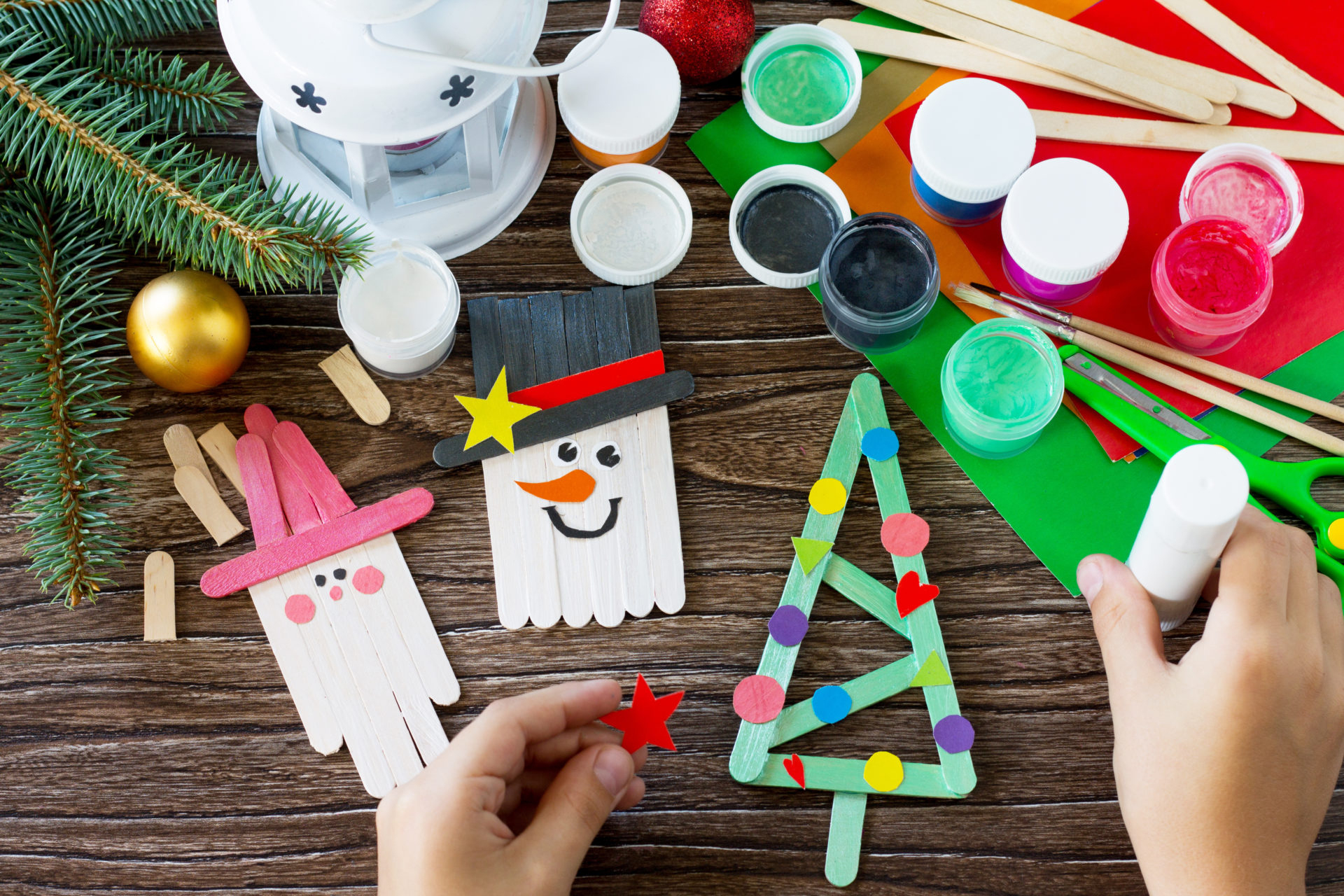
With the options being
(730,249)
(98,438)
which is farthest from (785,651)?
(98,438)

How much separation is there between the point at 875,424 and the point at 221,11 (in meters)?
0.71

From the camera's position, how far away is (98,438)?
1051 mm

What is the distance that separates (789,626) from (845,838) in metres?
0.20

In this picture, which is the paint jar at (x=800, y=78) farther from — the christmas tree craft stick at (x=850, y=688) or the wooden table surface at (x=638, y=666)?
the christmas tree craft stick at (x=850, y=688)

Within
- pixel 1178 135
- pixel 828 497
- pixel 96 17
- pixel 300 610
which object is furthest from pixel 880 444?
pixel 96 17

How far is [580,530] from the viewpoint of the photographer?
1.04 m

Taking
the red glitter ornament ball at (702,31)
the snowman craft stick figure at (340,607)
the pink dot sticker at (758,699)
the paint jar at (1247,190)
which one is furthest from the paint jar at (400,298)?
the paint jar at (1247,190)

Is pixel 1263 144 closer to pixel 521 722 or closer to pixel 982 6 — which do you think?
pixel 982 6

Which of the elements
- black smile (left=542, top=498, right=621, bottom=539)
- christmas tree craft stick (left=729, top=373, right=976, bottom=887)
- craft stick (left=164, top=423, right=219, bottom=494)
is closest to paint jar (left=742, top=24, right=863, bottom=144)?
christmas tree craft stick (left=729, top=373, right=976, bottom=887)

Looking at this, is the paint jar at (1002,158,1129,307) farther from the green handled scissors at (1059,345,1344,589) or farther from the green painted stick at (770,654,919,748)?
the green painted stick at (770,654,919,748)

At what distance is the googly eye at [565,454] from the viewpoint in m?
1.05

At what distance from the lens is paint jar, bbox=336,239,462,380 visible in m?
1.03

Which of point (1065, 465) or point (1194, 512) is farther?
point (1065, 465)

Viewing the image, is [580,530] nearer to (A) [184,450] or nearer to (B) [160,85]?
(A) [184,450]
